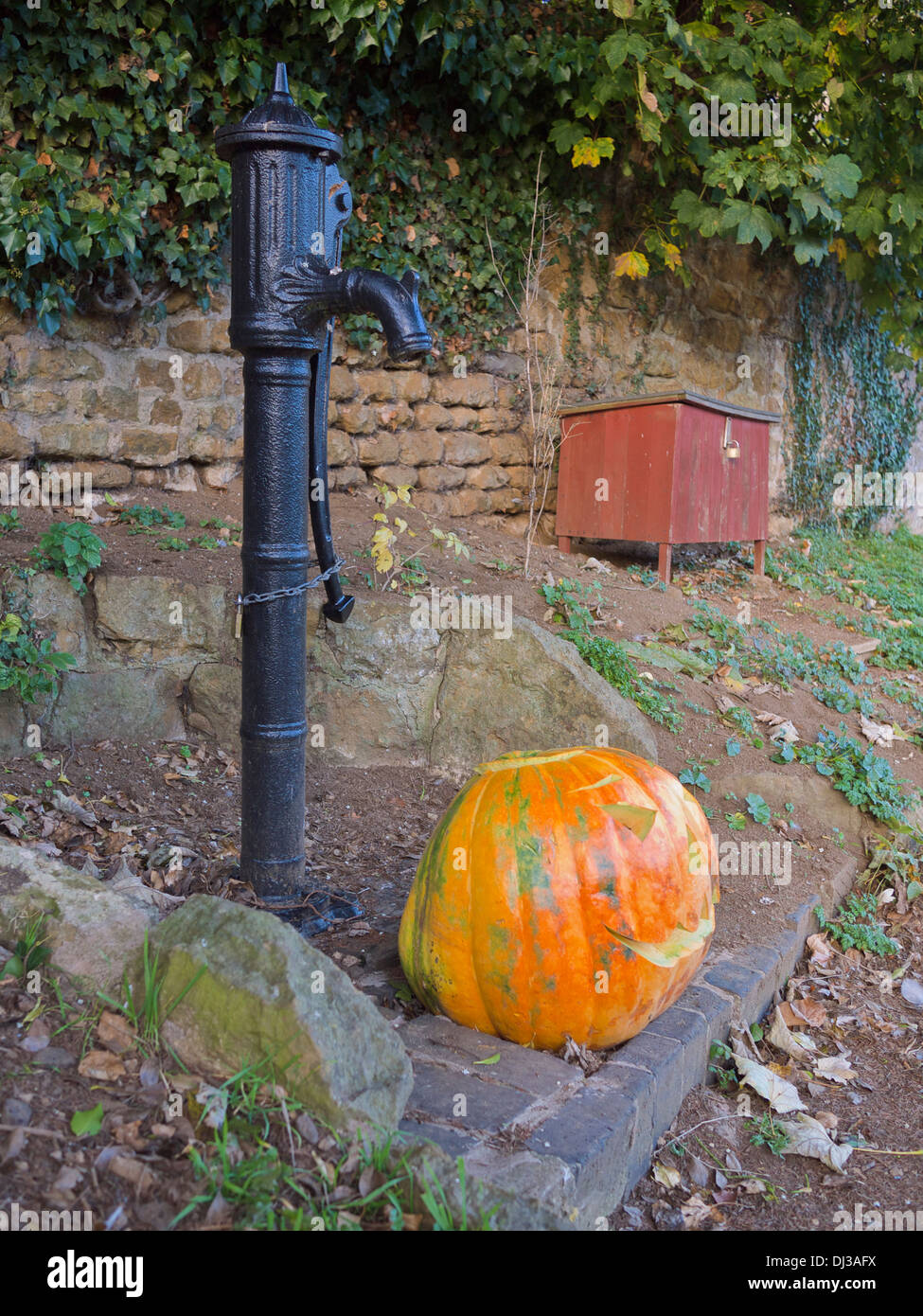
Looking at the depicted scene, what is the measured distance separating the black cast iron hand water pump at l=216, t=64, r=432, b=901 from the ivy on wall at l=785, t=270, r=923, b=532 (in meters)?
6.71

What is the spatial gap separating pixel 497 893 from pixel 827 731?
2.52 metres

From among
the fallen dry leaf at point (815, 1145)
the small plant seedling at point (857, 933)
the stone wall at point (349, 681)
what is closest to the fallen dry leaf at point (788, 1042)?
the fallen dry leaf at point (815, 1145)

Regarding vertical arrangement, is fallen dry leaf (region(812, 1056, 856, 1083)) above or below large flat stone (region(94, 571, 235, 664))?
below

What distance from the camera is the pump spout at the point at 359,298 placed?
2.16m

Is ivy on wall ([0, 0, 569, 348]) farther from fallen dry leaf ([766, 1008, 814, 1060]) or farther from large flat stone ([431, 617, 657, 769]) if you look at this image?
fallen dry leaf ([766, 1008, 814, 1060])

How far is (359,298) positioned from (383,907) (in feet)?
5.24

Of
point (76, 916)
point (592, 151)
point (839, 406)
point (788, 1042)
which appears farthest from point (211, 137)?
point (839, 406)

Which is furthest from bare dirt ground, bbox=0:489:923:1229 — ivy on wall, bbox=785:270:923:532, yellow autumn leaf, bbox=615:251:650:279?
ivy on wall, bbox=785:270:923:532

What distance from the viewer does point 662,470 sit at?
5.66 metres

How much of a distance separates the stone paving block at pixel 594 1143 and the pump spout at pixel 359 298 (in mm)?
1536

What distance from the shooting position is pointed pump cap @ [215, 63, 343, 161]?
224 centimetres

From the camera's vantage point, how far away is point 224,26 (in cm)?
484

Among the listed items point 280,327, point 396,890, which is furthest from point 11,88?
point 396,890
